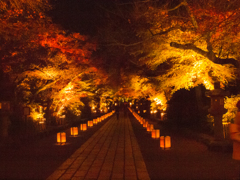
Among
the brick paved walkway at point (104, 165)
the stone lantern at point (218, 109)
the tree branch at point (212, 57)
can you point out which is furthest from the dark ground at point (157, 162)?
the tree branch at point (212, 57)

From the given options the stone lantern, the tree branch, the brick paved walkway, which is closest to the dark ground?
the brick paved walkway

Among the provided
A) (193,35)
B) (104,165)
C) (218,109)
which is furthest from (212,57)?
(104,165)

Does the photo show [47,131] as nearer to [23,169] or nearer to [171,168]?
[23,169]

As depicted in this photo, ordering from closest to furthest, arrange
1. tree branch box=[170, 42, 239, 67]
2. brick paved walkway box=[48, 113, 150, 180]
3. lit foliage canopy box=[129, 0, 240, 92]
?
brick paved walkway box=[48, 113, 150, 180] < lit foliage canopy box=[129, 0, 240, 92] < tree branch box=[170, 42, 239, 67]

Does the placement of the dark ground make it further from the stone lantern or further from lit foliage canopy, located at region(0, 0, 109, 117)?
lit foliage canopy, located at region(0, 0, 109, 117)

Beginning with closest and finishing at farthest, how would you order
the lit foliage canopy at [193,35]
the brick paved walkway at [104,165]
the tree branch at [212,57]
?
1. the brick paved walkway at [104,165]
2. the lit foliage canopy at [193,35]
3. the tree branch at [212,57]

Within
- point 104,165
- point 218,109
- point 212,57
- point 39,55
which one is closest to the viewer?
point 104,165

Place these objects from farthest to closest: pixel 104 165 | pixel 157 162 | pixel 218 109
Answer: pixel 218 109 < pixel 157 162 < pixel 104 165

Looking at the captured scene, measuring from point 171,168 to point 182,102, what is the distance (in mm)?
16007

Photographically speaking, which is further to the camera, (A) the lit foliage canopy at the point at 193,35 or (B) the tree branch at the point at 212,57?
(B) the tree branch at the point at 212,57

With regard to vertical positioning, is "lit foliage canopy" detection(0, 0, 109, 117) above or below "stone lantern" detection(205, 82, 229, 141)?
above

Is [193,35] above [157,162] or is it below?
above

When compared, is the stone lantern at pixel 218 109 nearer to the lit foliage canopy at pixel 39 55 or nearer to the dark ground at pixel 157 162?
the dark ground at pixel 157 162

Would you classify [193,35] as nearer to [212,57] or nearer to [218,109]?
[212,57]
